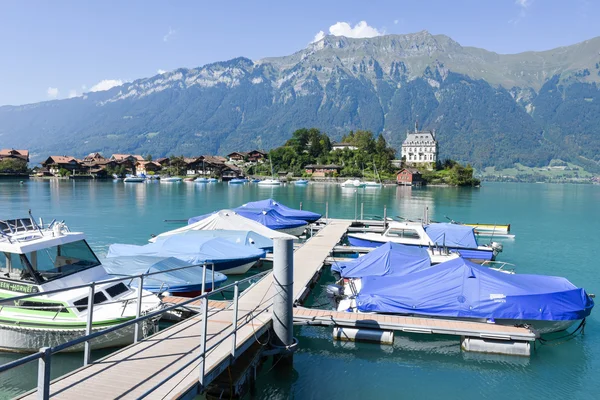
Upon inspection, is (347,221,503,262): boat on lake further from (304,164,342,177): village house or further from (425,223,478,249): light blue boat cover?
(304,164,342,177): village house

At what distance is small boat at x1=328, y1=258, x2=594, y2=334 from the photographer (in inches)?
664

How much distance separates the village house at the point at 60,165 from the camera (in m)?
182

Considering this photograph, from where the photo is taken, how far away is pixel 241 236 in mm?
29453

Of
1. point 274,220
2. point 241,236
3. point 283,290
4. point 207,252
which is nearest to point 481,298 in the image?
point 283,290

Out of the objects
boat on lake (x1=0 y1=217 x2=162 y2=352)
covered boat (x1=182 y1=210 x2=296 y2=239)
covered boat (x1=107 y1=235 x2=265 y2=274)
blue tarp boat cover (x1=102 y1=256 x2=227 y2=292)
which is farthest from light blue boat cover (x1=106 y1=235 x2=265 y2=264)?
boat on lake (x1=0 y1=217 x2=162 y2=352)

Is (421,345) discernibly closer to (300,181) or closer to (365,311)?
(365,311)

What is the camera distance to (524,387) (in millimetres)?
14391

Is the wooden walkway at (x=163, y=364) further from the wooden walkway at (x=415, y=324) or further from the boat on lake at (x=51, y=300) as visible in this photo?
the boat on lake at (x=51, y=300)

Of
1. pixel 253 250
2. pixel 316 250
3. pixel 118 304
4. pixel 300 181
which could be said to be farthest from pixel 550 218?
pixel 300 181

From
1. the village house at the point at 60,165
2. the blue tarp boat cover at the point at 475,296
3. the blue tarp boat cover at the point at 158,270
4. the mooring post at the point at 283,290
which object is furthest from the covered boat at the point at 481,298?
the village house at the point at 60,165

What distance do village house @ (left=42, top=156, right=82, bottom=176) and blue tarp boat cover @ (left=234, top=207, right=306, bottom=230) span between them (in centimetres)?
17008

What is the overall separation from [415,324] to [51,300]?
12.5 meters

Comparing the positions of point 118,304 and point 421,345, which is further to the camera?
point 421,345

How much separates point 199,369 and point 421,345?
1066 centimetres
